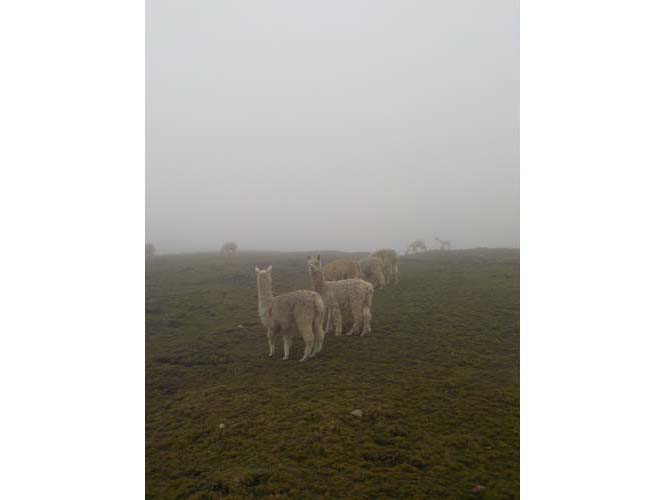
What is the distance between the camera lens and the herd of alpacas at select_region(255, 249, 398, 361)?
328 inches

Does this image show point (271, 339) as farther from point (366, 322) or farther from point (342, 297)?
point (366, 322)

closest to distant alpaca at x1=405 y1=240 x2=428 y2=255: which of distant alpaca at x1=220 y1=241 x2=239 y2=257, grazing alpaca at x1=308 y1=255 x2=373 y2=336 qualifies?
distant alpaca at x1=220 y1=241 x2=239 y2=257

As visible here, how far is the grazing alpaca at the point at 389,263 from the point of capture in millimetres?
16109

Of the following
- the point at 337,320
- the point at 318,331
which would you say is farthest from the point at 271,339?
the point at 337,320

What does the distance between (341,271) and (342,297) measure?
10.3 feet

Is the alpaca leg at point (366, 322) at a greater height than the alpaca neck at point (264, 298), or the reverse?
the alpaca neck at point (264, 298)

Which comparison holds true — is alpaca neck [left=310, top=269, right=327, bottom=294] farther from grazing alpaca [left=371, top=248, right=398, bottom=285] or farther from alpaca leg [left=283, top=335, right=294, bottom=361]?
grazing alpaca [left=371, top=248, right=398, bottom=285]

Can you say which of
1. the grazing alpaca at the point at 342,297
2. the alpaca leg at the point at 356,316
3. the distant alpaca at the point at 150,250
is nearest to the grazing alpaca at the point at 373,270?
the grazing alpaca at the point at 342,297

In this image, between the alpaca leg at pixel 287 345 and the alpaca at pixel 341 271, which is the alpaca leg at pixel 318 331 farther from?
the alpaca at pixel 341 271

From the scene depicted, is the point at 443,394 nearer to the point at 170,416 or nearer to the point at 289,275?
the point at 170,416

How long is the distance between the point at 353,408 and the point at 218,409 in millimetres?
2258

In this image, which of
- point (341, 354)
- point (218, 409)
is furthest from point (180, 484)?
point (341, 354)

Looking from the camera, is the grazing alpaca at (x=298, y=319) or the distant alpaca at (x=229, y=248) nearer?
the grazing alpaca at (x=298, y=319)

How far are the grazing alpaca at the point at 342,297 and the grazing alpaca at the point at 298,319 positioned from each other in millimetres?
1497
